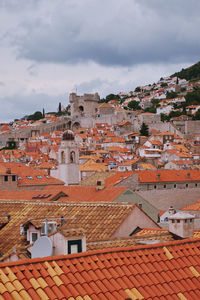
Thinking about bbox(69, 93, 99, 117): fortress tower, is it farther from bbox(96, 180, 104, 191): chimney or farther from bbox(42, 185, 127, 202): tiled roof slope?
bbox(42, 185, 127, 202): tiled roof slope

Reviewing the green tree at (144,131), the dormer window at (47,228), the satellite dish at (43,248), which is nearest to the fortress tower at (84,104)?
the green tree at (144,131)

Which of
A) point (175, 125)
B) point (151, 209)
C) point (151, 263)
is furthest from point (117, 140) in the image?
point (151, 263)

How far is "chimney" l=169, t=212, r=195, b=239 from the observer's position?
10.8 meters

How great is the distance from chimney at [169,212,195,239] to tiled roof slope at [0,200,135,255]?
177cm

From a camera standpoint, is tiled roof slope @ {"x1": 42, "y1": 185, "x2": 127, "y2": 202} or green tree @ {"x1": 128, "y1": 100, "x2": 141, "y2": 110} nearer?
tiled roof slope @ {"x1": 42, "y1": 185, "x2": 127, "y2": 202}

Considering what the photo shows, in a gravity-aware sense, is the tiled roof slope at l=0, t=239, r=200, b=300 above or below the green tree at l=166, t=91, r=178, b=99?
below

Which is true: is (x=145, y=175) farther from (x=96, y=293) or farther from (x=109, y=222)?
(x=96, y=293)

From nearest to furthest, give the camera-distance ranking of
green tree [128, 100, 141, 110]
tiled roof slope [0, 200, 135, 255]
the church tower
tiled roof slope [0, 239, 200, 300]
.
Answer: tiled roof slope [0, 239, 200, 300] < tiled roof slope [0, 200, 135, 255] < the church tower < green tree [128, 100, 141, 110]

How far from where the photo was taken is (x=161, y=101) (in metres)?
157

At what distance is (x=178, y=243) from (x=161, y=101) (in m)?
151

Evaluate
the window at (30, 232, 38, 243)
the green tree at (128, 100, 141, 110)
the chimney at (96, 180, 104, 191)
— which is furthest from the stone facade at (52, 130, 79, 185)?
the green tree at (128, 100, 141, 110)

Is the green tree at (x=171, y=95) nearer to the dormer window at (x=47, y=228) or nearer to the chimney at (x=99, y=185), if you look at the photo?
the chimney at (x=99, y=185)

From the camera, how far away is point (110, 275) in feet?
22.1

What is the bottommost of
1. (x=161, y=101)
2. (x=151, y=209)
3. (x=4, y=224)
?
(x=151, y=209)
